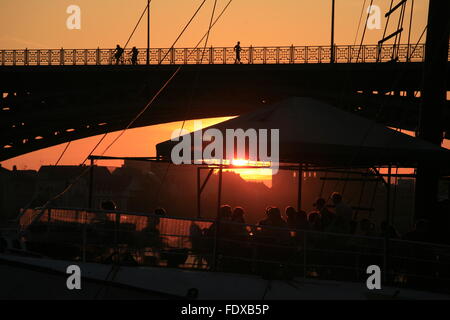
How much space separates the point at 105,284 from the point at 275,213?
3.01 metres

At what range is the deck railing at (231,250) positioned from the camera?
9.52m

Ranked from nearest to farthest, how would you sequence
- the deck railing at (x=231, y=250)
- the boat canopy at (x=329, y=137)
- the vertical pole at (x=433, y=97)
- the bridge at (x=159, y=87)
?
the deck railing at (x=231, y=250), the boat canopy at (x=329, y=137), the vertical pole at (x=433, y=97), the bridge at (x=159, y=87)

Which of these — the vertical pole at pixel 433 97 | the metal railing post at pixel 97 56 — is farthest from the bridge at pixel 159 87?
the vertical pole at pixel 433 97

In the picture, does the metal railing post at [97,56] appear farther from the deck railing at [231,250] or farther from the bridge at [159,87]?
the deck railing at [231,250]

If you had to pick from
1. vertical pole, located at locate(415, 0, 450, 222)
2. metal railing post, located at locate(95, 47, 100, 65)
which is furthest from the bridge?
vertical pole, located at locate(415, 0, 450, 222)

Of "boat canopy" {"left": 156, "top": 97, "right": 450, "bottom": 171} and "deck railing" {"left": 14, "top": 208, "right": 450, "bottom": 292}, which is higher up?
"boat canopy" {"left": 156, "top": 97, "right": 450, "bottom": 171}

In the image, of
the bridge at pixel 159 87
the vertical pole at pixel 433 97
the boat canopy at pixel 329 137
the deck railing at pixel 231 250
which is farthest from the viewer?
the bridge at pixel 159 87

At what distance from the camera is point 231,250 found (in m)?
9.68

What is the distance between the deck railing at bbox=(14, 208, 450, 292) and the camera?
9.52 metres

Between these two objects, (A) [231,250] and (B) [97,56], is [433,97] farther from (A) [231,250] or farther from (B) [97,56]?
(B) [97,56]

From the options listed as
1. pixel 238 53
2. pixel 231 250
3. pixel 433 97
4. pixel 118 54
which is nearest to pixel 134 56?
pixel 118 54

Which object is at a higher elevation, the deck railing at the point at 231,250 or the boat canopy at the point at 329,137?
the boat canopy at the point at 329,137

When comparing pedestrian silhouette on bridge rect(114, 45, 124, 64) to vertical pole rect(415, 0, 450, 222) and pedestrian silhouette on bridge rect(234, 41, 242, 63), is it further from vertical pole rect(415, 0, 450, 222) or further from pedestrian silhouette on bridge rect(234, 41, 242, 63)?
vertical pole rect(415, 0, 450, 222)
